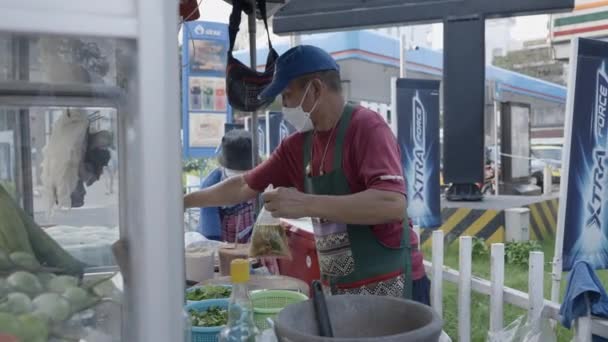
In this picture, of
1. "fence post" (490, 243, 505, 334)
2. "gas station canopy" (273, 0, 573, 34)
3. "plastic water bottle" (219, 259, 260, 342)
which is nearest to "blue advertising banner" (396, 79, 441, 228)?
"gas station canopy" (273, 0, 573, 34)

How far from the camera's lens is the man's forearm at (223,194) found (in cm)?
229

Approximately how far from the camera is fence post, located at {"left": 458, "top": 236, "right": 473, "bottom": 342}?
2.99 metres

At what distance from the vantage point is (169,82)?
758 mm

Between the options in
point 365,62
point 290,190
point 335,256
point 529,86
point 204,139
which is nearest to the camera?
point 290,190

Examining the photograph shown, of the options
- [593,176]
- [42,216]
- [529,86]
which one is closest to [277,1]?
[593,176]

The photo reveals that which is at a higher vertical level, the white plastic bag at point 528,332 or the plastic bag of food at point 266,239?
the plastic bag of food at point 266,239

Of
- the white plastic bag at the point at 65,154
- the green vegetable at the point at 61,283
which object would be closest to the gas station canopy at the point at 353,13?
the white plastic bag at the point at 65,154

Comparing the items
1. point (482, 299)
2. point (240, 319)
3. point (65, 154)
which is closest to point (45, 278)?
point (65, 154)

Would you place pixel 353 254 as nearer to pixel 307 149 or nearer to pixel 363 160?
pixel 363 160

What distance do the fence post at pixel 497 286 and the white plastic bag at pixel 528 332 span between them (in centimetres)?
15

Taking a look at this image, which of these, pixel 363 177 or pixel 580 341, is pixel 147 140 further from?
pixel 580 341

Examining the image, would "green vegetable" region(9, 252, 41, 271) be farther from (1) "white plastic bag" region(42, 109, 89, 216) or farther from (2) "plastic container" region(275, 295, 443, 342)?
(2) "plastic container" region(275, 295, 443, 342)

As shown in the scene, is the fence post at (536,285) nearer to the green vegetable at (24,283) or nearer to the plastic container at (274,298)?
the plastic container at (274,298)

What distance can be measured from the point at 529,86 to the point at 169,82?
14.1m
